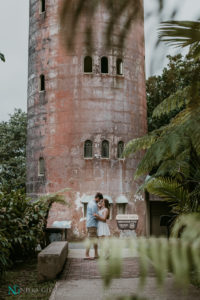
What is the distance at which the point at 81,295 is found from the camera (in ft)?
15.6

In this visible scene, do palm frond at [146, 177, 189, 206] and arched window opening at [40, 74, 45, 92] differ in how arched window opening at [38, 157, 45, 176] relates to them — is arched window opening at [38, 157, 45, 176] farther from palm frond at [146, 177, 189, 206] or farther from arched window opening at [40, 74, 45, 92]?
palm frond at [146, 177, 189, 206]

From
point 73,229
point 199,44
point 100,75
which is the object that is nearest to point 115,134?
point 100,75

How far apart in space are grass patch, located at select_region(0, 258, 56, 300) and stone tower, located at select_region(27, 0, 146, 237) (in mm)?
10234

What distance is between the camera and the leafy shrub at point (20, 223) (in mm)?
7172

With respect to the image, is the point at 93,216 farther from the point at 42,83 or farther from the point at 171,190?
the point at 42,83

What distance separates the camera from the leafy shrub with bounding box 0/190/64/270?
7.17 m

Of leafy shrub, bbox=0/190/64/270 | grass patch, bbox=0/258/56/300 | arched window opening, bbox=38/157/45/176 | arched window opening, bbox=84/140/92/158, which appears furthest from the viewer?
arched window opening, bbox=38/157/45/176

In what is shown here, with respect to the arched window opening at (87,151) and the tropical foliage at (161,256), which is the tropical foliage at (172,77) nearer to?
the tropical foliage at (161,256)

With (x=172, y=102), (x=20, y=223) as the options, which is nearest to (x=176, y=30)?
(x=172, y=102)

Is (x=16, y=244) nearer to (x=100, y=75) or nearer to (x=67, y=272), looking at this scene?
(x=67, y=272)

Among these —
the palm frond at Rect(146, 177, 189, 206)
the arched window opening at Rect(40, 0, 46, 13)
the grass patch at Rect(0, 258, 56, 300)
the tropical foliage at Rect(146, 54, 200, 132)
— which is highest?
the arched window opening at Rect(40, 0, 46, 13)

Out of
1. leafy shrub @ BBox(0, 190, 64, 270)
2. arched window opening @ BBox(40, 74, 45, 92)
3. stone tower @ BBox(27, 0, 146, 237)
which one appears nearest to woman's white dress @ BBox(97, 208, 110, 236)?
leafy shrub @ BBox(0, 190, 64, 270)

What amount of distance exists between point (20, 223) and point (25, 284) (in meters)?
2.09

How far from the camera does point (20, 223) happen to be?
7.70 metres
